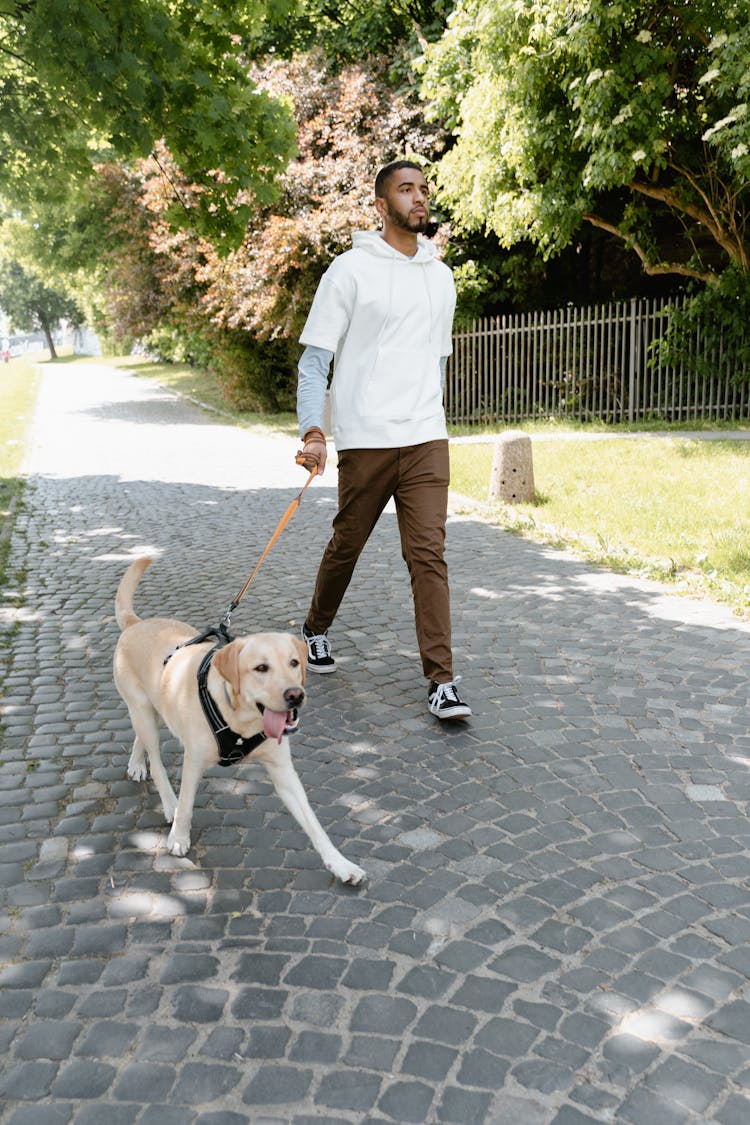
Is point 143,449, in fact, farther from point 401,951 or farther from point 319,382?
point 401,951

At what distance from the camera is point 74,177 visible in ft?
38.3

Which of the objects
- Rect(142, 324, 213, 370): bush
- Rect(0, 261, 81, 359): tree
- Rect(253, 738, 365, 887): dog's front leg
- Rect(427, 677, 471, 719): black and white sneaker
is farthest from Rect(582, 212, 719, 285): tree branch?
Rect(0, 261, 81, 359): tree

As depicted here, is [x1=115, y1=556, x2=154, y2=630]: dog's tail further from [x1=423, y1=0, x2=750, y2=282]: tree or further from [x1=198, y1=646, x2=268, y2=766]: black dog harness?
[x1=423, y1=0, x2=750, y2=282]: tree

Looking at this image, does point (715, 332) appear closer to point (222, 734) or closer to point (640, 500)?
point (640, 500)

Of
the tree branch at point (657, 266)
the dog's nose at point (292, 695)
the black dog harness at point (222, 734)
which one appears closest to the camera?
the dog's nose at point (292, 695)

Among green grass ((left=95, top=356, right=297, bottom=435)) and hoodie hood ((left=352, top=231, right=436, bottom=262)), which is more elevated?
hoodie hood ((left=352, top=231, right=436, bottom=262))

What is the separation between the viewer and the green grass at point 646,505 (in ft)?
24.3

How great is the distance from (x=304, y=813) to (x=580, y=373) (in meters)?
15.8

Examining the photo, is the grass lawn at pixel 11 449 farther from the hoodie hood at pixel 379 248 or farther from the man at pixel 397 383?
the hoodie hood at pixel 379 248

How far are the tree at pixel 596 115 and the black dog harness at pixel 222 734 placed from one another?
12381mm

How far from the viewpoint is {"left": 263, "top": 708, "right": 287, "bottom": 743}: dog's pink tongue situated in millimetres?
3004

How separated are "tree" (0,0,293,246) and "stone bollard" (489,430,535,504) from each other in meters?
3.53

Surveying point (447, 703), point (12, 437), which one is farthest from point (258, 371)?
point (447, 703)

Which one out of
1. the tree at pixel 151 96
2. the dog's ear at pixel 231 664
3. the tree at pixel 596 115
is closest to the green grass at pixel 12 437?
the tree at pixel 151 96
